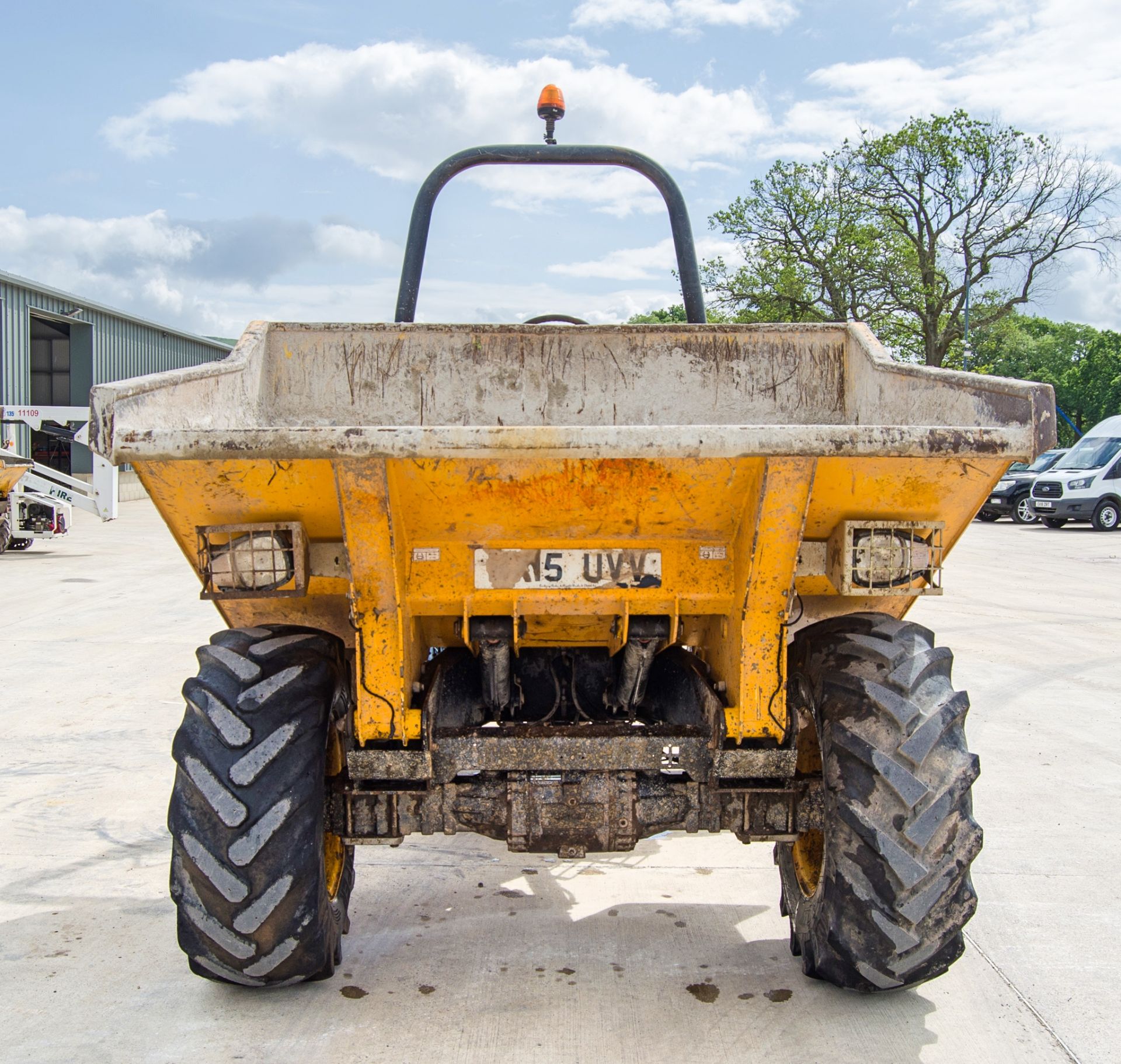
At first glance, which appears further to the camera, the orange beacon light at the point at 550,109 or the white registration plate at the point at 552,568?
the orange beacon light at the point at 550,109

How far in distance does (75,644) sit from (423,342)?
616 centimetres

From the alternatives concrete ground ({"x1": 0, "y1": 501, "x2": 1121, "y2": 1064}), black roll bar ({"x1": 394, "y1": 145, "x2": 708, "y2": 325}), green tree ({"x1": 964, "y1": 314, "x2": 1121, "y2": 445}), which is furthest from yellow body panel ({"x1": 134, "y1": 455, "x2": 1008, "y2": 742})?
green tree ({"x1": 964, "y1": 314, "x2": 1121, "y2": 445})

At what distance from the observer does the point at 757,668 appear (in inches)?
119

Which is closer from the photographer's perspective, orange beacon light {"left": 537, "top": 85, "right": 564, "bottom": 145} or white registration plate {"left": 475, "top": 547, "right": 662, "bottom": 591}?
white registration plate {"left": 475, "top": 547, "right": 662, "bottom": 591}

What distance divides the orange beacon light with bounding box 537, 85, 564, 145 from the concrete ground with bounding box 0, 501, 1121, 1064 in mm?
3171

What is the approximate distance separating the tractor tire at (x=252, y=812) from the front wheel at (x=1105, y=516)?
77.5 ft

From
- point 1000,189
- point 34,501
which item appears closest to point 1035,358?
point 1000,189

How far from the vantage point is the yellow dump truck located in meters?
2.72

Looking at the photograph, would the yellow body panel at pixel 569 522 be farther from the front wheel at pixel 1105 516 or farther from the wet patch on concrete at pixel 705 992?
the front wheel at pixel 1105 516

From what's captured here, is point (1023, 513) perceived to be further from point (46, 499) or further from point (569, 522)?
point (569, 522)

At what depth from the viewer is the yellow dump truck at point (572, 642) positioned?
8.93 ft

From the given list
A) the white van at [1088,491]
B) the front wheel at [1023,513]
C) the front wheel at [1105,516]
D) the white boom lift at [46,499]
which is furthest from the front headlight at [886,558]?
the front wheel at [1023,513]

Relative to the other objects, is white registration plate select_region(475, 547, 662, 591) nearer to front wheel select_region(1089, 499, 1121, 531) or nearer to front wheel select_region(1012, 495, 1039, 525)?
front wheel select_region(1089, 499, 1121, 531)

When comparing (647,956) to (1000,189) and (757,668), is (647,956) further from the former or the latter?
(1000,189)
